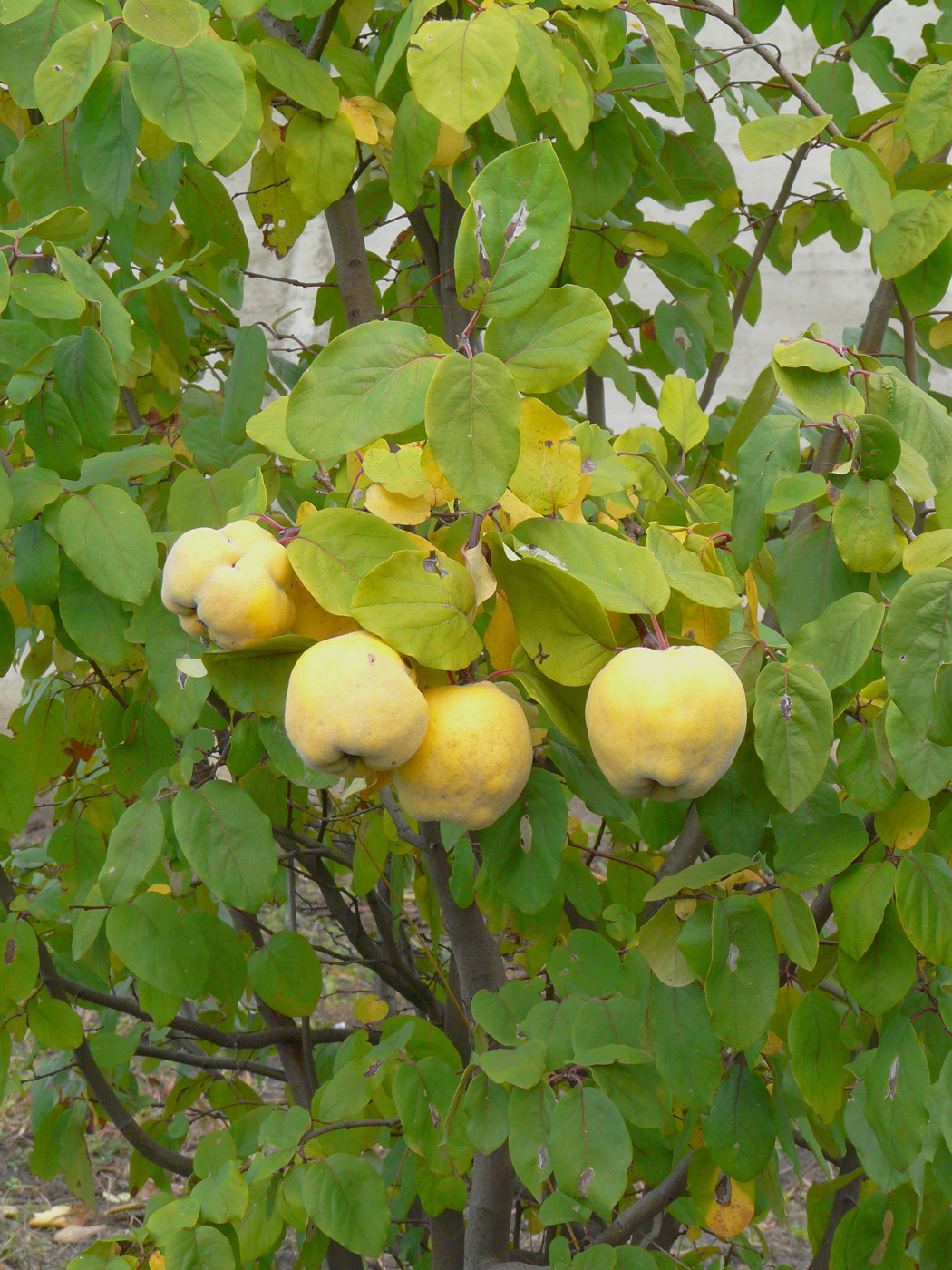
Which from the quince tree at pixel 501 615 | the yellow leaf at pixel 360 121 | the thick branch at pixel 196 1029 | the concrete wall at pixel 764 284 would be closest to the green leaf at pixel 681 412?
the quince tree at pixel 501 615

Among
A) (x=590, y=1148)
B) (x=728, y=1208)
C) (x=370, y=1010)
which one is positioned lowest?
(x=370, y=1010)

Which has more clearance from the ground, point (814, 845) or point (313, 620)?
point (313, 620)

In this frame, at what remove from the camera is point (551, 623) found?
0.59 meters

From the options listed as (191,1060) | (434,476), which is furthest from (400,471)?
(191,1060)

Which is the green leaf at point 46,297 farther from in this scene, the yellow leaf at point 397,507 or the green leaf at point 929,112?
the green leaf at point 929,112

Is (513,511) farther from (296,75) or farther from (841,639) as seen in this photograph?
(296,75)

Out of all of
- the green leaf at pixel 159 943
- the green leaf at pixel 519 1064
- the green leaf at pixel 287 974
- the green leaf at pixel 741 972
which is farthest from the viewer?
the green leaf at pixel 287 974

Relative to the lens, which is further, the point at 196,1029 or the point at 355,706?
the point at 196,1029

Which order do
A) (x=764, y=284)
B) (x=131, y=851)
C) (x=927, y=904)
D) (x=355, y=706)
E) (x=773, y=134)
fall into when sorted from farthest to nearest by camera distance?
(x=764, y=284), (x=131, y=851), (x=773, y=134), (x=927, y=904), (x=355, y=706)

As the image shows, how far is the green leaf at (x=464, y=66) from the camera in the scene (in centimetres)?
71

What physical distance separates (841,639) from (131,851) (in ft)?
2.05

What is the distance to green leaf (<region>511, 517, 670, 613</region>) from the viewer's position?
584 mm

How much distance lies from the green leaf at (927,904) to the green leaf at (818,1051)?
5.0 inches

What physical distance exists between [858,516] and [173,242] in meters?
1.11
